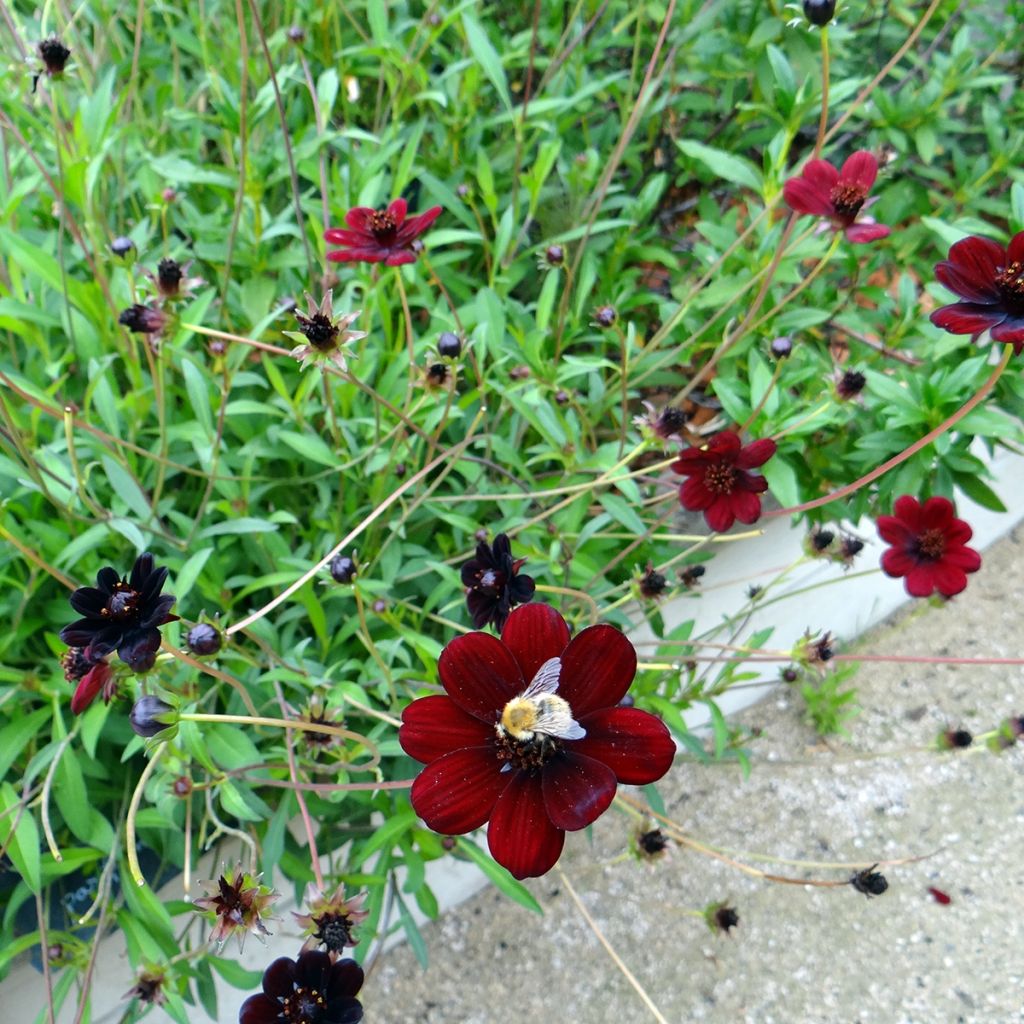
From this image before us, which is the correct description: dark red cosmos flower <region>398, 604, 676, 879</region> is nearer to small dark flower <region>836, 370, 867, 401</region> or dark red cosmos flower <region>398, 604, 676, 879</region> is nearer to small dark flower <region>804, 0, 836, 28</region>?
small dark flower <region>836, 370, 867, 401</region>

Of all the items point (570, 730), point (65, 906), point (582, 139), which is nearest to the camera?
point (570, 730)

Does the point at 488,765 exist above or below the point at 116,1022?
above

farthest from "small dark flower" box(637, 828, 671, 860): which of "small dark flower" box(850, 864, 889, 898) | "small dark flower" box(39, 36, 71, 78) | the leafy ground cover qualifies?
"small dark flower" box(39, 36, 71, 78)

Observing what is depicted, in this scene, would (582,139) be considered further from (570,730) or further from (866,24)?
(570,730)

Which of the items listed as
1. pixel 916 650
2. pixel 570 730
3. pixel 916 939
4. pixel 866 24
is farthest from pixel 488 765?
pixel 866 24

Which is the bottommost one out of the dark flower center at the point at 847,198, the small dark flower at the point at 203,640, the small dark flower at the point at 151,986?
the small dark flower at the point at 151,986

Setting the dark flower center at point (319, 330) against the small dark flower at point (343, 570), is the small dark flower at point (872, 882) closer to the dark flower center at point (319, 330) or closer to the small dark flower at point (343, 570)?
the small dark flower at point (343, 570)

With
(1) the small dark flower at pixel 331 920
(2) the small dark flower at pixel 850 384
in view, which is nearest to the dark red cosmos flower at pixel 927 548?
(2) the small dark flower at pixel 850 384
